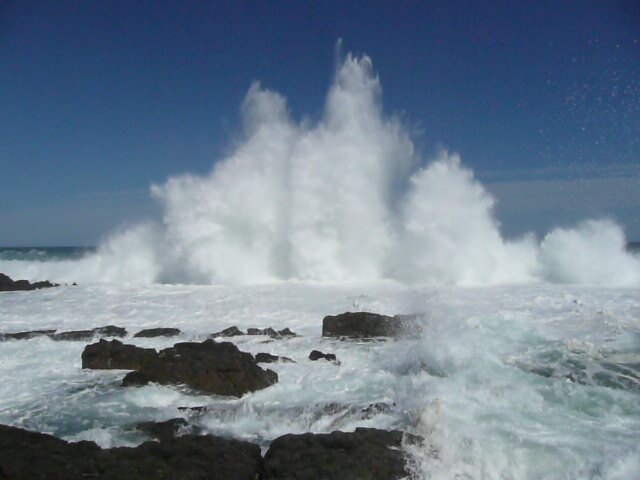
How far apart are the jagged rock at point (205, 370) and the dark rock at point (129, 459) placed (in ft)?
6.88

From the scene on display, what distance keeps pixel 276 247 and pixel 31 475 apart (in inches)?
706

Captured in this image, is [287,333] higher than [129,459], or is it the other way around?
[287,333]

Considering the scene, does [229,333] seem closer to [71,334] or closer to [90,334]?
[90,334]

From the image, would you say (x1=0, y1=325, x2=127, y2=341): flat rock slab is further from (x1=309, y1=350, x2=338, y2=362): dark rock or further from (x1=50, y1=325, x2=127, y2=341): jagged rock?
(x1=309, y1=350, x2=338, y2=362): dark rock

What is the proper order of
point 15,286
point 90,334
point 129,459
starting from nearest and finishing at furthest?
point 129,459 → point 90,334 → point 15,286

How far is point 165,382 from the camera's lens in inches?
277

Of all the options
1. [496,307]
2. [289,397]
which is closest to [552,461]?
[289,397]

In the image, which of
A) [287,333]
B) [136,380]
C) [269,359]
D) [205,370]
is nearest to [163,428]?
[205,370]

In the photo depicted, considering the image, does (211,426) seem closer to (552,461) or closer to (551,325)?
(552,461)

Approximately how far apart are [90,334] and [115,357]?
106 inches

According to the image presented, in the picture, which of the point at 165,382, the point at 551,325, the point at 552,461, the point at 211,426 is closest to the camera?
the point at 552,461

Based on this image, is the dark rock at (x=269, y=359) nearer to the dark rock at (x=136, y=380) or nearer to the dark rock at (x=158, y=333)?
the dark rock at (x=136, y=380)

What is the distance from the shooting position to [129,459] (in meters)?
4.37

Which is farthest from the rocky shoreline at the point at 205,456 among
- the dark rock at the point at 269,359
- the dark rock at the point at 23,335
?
the dark rock at the point at 23,335
